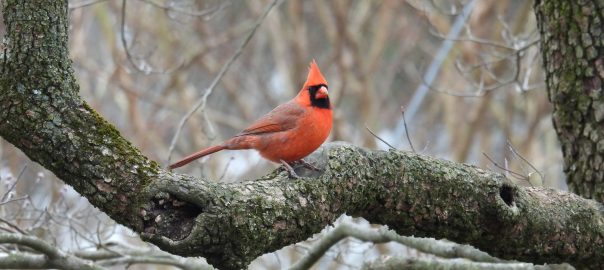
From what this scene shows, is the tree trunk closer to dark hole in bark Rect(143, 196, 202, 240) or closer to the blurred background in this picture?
dark hole in bark Rect(143, 196, 202, 240)

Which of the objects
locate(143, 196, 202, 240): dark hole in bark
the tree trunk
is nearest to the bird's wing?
the tree trunk

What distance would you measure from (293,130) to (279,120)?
0.22m

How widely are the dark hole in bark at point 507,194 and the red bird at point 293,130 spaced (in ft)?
3.06

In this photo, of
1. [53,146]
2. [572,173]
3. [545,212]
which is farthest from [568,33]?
[53,146]

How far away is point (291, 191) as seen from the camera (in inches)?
124

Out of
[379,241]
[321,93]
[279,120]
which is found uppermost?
[321,93]

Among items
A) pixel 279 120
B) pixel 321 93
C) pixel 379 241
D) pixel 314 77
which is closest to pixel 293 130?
pixel 279 120

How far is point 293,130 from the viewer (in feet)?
14.7

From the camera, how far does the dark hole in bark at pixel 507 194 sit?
3.72m

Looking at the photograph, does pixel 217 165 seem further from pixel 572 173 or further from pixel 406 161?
pixel 406 161

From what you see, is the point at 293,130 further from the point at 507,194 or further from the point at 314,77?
the point at 507,194

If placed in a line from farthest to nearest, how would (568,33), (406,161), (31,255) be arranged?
(568,33)
(31,255)
(406,161)

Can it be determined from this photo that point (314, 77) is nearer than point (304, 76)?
Yes

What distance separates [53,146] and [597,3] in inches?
113
